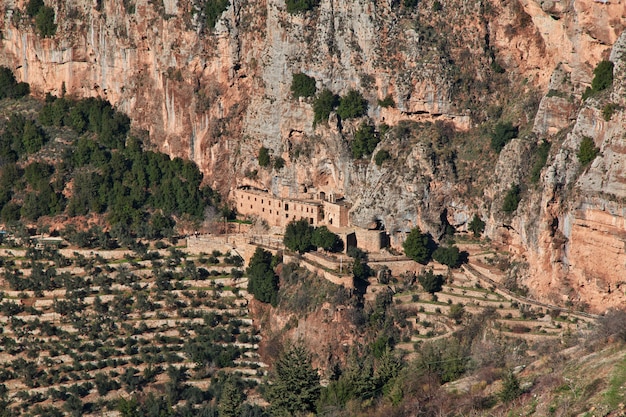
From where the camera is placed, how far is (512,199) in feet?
281

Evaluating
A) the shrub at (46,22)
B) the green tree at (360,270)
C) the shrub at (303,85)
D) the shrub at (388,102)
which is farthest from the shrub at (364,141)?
the shrub at (46,22)

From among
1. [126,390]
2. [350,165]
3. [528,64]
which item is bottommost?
[126,390]

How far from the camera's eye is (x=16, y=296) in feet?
295

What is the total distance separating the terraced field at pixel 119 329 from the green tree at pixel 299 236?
12.8 ft

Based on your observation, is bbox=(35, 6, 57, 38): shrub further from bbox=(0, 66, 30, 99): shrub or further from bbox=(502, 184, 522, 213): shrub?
bbox=(502, 184, 522, 213): shrub

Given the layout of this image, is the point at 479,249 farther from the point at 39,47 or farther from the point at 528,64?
the point at 39,47

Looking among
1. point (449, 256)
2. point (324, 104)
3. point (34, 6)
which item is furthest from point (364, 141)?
point (34, 6)

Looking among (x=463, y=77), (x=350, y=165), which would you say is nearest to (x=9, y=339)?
(x=350, y=165)

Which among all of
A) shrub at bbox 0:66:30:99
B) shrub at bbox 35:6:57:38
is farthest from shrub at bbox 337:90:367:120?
shrub at bbox 0:66:30:99

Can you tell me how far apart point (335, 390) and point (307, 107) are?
2571 centimetres

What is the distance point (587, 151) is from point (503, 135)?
8421mm

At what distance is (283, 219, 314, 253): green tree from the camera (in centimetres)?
8969

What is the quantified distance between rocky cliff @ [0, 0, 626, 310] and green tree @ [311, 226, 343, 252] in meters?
1.85

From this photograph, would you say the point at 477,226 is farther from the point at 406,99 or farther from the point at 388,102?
the point at 388,102
